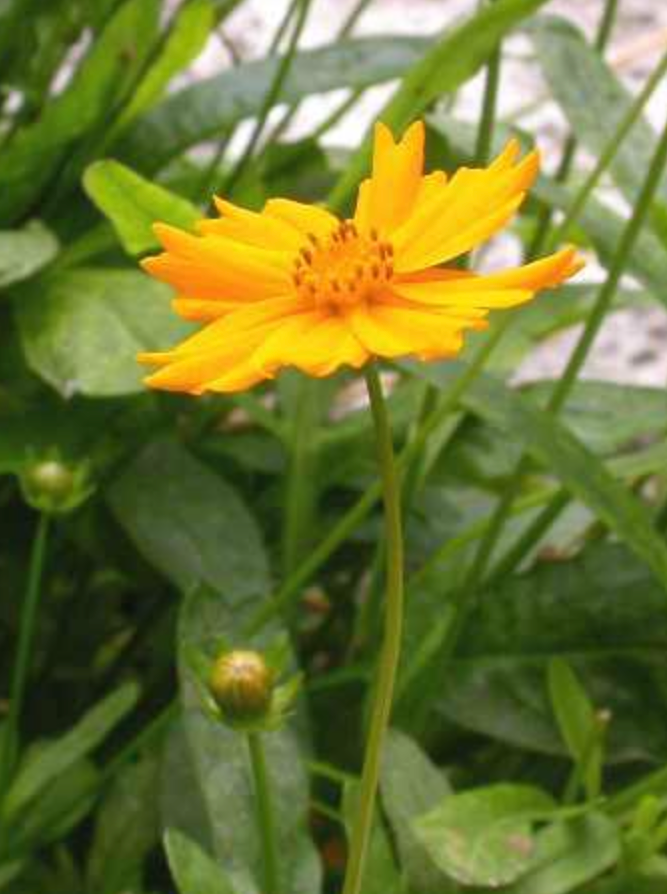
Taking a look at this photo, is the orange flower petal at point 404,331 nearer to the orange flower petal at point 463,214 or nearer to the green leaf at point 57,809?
the orange flower petal at point 463,214

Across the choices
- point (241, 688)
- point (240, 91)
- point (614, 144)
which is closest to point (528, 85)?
point (240, 91)

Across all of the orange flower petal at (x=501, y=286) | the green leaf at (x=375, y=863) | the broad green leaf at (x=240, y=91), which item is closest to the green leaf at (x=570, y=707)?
the green leaf at (x=375, y=863)

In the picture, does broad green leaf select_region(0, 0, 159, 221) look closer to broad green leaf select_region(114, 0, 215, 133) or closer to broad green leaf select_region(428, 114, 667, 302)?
broad green leaf select_region(114, 0, 215, 133)

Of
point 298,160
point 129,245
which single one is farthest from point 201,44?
point 129,245

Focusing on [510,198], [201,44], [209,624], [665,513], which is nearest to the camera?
[510,198]

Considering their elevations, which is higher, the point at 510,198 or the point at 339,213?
A: the point at 510,198

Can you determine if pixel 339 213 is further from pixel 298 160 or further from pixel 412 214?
pixel 412 214

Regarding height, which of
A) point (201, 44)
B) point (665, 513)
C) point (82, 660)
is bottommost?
point (82, 660)
